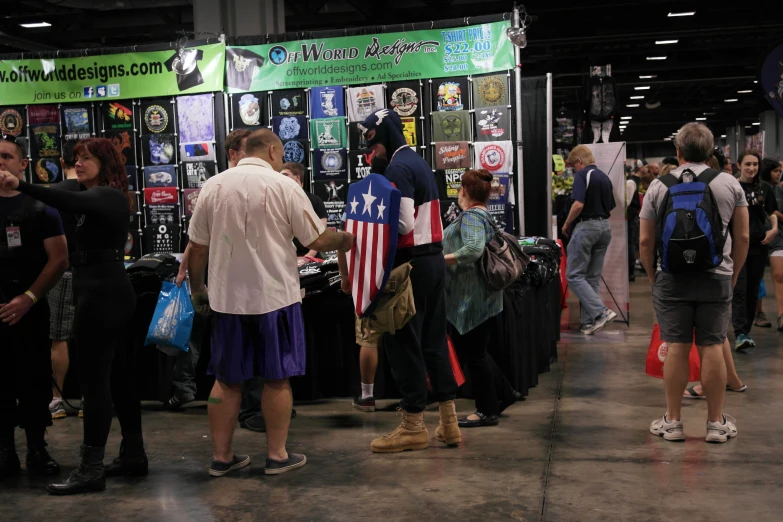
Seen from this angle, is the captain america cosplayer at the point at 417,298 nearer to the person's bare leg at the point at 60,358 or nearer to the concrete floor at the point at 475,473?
the concrete floor at the point at 475,473

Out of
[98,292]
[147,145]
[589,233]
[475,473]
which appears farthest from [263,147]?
[147,145]

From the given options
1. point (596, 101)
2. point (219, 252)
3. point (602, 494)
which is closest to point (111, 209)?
point (219, 252)

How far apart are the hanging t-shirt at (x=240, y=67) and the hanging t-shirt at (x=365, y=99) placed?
966 mm

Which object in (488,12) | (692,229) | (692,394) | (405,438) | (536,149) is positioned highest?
(488,12)

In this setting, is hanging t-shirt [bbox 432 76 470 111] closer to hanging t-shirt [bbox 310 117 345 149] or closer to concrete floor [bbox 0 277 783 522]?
hanging t-shirt [bbox 310 117 345 149]

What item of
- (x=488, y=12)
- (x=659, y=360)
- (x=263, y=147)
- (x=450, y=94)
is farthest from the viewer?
(x=488, y=12)

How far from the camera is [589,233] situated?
8.23 meters

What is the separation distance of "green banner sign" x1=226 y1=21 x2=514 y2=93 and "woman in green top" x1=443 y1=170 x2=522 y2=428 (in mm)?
2968

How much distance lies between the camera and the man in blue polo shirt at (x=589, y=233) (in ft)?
27.0

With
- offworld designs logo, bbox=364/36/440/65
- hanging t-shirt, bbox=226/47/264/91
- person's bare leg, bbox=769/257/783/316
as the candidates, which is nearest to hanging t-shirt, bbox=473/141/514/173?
offworld designs logo, bbox=364/36/440/65

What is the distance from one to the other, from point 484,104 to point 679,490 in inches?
184

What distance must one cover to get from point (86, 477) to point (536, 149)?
233 inches

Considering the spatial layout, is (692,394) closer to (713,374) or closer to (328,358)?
(713,374)

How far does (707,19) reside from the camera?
15852 millimetres
